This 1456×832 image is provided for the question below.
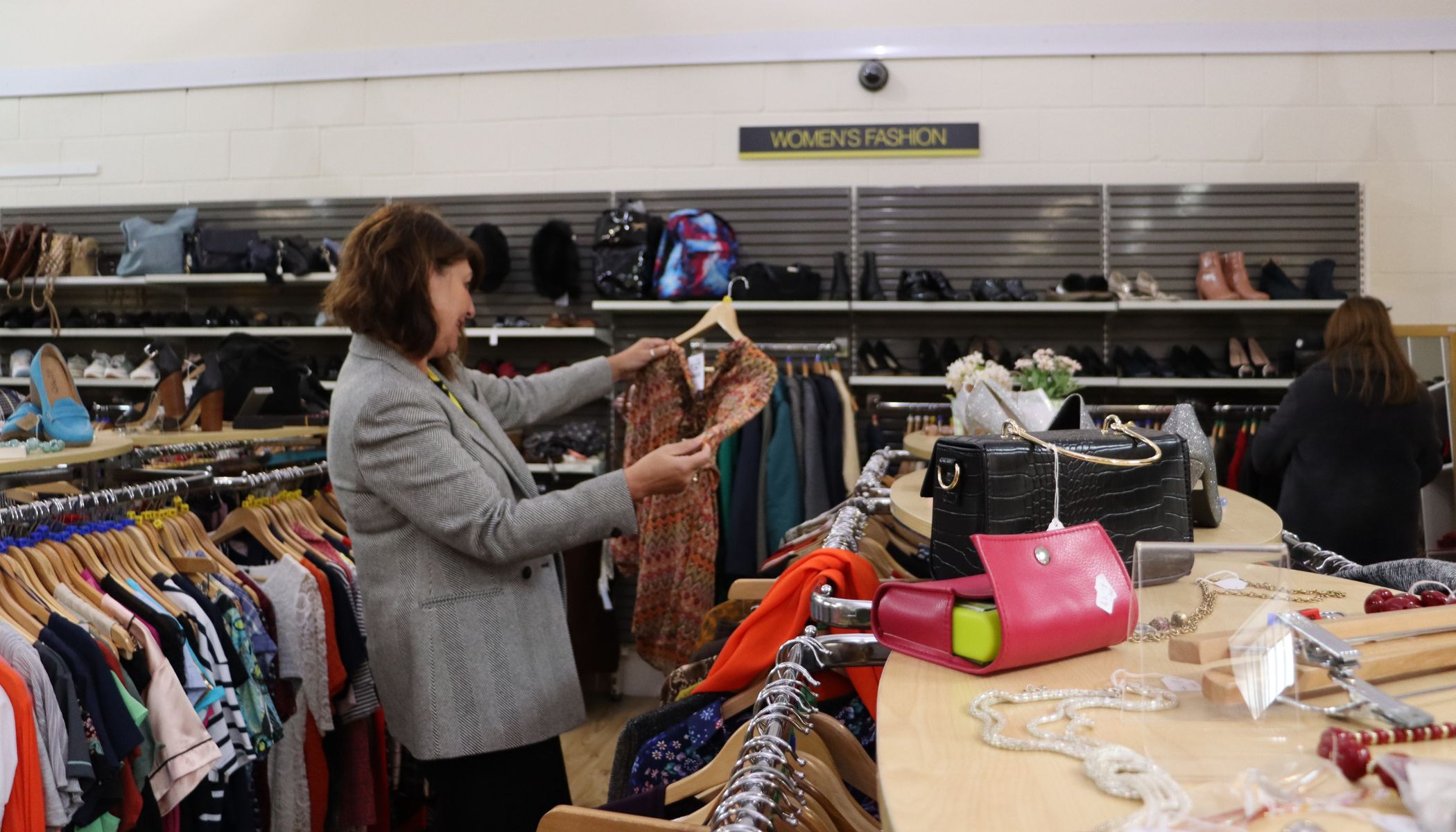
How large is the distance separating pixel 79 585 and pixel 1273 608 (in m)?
2.47

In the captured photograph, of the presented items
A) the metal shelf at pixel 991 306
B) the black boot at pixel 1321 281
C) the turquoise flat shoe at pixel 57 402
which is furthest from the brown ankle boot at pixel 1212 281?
the turquoise flat shoe at pixel 57 402

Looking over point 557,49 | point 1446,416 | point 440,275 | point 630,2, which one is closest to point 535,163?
point 557,49

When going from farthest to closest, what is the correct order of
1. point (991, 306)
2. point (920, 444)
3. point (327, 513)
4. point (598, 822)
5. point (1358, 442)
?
point (991, 306), point (1358, 442), point (920, 444), point (327, 513), point (598, 822)

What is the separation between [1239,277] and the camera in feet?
16.4

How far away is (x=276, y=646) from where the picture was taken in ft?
8.93

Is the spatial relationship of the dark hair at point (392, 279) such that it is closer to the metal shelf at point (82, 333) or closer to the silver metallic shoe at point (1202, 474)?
the silver metallic shoe at point (1202, 474)

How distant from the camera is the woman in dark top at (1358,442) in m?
3.76

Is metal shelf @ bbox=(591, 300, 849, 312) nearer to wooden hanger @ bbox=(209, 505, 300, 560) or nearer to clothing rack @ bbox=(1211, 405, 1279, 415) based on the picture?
clothing rack @ bbox=(1211, 405, 1279, 415)

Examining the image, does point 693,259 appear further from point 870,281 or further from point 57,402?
point 57,402

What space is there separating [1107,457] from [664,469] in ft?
3.37

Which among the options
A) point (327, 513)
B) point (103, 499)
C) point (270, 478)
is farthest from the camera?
point (327, 513)

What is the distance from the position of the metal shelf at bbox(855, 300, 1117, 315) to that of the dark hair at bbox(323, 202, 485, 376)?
3.19 metres

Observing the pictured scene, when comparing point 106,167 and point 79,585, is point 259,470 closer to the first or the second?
point 79,585

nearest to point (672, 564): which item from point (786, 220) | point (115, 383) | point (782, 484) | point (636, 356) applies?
point (782, 484)
